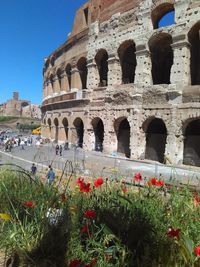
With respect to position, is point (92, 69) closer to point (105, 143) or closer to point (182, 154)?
point (105, 143)

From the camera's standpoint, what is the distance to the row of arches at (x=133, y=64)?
18984mm

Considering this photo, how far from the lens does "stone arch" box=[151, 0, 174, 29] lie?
18417mm

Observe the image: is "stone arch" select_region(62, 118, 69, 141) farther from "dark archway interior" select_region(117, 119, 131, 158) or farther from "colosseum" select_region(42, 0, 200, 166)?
"dark archway interior" select_region(117, 119, 131, 158)

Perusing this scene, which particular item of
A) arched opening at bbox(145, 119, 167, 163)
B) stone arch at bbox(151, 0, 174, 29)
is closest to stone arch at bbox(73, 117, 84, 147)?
arched opening at bbox(145, 119, 167, 163)

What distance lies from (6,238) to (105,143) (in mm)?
17667

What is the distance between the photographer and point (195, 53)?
19016 mm

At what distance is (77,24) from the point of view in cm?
2702

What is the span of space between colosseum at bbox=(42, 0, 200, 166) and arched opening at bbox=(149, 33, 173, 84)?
70 millimetres

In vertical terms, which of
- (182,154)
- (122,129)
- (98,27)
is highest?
(98,27)

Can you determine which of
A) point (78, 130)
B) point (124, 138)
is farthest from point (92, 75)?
point (124, 138)

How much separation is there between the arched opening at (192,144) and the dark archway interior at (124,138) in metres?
4.28

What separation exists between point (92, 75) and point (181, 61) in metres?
7.98

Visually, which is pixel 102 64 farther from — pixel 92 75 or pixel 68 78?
pixel 68 78

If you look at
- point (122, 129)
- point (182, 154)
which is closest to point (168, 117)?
point (182, 154)
